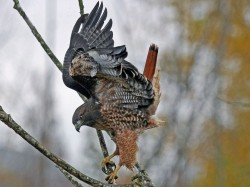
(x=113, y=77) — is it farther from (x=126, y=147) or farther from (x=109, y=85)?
(x=126, y=147)

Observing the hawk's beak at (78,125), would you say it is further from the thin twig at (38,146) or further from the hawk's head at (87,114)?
the thin twig at (38,146)

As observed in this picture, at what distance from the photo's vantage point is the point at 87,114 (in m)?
6.09

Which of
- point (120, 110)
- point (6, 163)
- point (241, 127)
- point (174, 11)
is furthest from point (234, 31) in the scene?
point (6, 163)

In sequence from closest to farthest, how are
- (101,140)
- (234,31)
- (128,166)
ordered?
(101,140)
(128,166)
(234,31)

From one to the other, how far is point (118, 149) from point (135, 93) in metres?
0.43

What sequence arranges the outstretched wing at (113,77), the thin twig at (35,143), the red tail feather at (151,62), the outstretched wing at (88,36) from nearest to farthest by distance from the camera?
the thin twig at (35,143), the outstretched wing at (113,77), the outstretched wing at (88,36), the red tail feather at (151,62)

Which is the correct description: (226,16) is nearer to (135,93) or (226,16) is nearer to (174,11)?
(135,93)

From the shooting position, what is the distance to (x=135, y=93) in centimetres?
606

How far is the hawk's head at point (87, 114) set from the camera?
6.09 meters

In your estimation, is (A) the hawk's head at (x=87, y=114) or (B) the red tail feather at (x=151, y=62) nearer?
(A) the hawk's head at (x=87, y=114)

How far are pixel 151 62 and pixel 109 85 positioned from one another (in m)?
0.36

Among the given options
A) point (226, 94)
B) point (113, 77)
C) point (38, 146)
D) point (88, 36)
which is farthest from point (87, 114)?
point (226, 94)

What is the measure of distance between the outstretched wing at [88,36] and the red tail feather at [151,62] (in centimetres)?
44

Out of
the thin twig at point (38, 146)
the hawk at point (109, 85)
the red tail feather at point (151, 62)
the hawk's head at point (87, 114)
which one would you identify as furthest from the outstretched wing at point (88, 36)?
the thin twig at point (38, 146)
